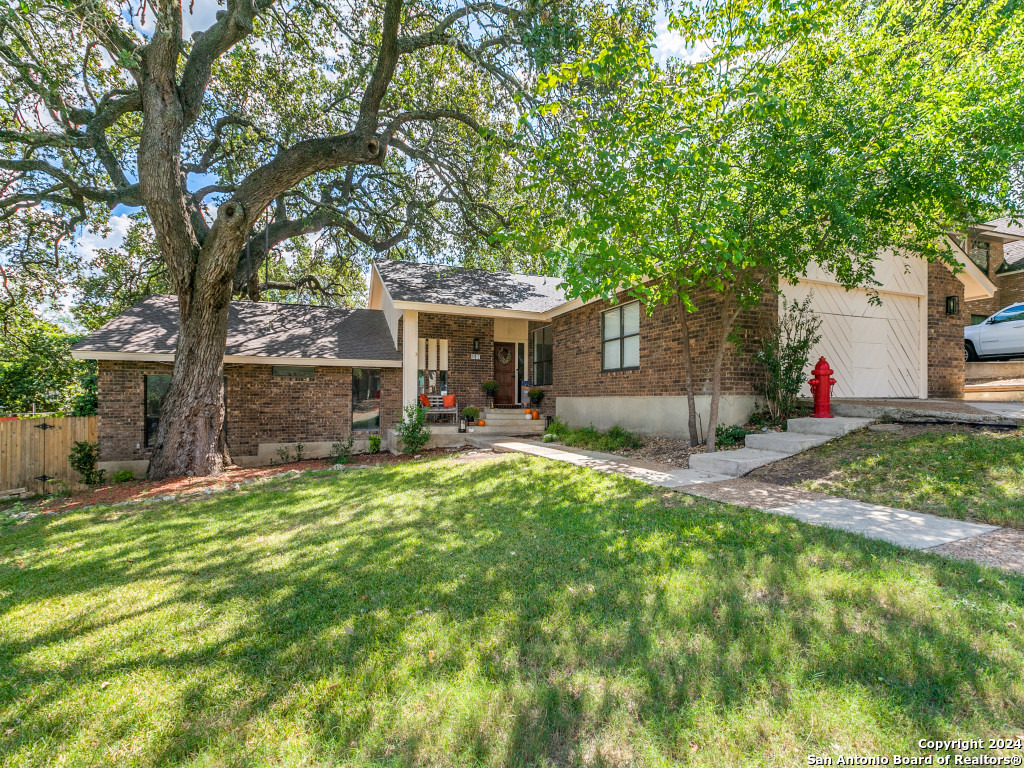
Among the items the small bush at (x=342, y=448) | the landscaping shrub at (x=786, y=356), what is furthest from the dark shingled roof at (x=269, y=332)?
the landscaping shrub at (x=786, y=356)

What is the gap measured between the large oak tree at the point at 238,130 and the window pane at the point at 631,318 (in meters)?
4.27

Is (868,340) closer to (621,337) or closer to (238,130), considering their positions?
(621,337)

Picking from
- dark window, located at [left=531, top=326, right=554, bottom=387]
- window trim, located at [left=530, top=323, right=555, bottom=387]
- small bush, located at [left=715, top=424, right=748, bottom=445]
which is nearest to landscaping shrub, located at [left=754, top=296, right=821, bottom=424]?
small bush, located at [left=715, top=424, right=748, bottom=445]

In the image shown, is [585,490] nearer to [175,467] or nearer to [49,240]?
[175,467]

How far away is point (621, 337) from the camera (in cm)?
1109

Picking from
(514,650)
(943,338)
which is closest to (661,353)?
(943,338)

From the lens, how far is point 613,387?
11195 mm

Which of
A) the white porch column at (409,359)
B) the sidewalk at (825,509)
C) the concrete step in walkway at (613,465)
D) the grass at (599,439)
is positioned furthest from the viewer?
the white porch column at (409,359)

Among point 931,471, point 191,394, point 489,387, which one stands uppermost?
point 489,387

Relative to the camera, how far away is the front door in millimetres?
15336

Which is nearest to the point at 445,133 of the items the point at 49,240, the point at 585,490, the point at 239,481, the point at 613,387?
the point at 613,387

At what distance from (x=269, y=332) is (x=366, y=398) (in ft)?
10.8

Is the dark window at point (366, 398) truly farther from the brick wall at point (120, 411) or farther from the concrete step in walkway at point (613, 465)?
the brick wall at point (120, 411)

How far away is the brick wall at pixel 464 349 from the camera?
46.9 feet
